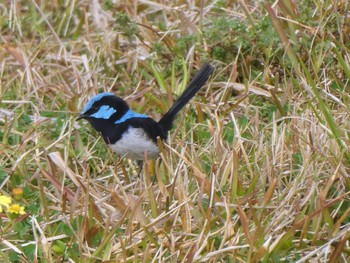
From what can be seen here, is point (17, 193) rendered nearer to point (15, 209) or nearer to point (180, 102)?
point (15, 209)

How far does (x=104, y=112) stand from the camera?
5.43 m

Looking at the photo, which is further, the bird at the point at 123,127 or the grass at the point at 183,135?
the bird at the point at 123,127

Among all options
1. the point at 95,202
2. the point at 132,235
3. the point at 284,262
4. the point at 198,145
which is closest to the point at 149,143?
the point at 198,145

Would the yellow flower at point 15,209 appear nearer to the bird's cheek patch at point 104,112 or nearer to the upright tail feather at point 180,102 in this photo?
the bird's cheek patch at point 104,112

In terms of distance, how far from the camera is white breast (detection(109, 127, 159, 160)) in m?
5.31

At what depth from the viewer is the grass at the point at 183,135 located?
435 cm

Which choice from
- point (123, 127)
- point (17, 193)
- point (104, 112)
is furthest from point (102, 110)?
point (17, 193)

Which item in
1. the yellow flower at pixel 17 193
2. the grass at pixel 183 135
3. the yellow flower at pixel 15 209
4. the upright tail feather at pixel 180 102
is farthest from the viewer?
the upright tail feather at pixel 180 102

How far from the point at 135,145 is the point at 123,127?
146 mm

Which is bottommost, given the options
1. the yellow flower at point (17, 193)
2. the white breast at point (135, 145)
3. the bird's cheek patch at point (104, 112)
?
the yellow flower at point (17, 193)

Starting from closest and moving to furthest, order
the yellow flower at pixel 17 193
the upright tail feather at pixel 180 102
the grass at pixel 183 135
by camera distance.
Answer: the grass at pixel 183 135
the yellow flower at pixel 17 193
the upright tail feather at pixel 180 102

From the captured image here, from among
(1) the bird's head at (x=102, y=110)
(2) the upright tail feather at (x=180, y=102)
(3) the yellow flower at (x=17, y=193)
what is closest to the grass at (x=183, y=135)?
(3) the yellow flower at (x=17, y=193)

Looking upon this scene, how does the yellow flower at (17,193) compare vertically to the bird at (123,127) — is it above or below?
below

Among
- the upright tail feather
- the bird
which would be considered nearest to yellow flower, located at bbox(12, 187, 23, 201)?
the bird
